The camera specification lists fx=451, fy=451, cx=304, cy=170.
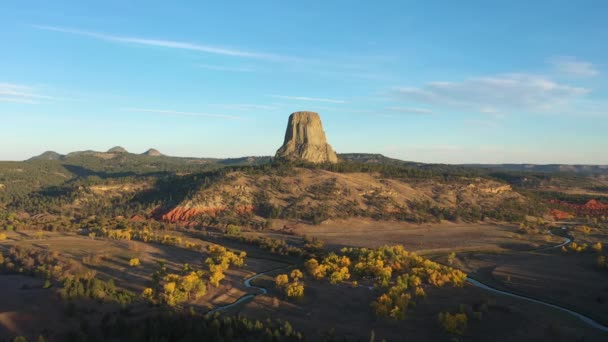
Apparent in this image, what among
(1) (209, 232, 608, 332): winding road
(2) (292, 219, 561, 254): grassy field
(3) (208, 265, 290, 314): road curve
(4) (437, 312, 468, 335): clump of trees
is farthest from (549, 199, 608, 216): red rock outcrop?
(4) (437, 312, 468, 335): clump of trees

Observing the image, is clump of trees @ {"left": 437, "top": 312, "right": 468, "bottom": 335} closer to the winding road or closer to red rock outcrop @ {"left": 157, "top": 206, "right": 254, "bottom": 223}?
→ the winding road

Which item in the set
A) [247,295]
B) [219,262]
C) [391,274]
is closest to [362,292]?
[391,274]

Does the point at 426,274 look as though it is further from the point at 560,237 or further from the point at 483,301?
the point at 560,237

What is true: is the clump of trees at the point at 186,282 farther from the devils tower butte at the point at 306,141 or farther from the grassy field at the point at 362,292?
the devils tower butte at the point at 306,141

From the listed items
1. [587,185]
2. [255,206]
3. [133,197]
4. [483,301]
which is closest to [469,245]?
[483,301]

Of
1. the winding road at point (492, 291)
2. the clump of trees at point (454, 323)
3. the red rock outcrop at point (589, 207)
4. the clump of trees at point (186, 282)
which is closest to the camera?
the clump of trees at point (454, 323)

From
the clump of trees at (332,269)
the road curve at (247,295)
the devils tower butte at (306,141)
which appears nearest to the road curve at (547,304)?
the clump of trees at (332,269)

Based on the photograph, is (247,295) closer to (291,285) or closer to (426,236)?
(291,285)
